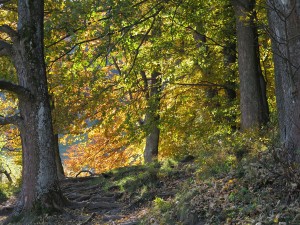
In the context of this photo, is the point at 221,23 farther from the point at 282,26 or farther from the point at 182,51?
the point at 282,26

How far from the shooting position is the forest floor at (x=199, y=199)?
20.0 feet

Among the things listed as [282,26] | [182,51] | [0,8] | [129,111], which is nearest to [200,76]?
[182,51]

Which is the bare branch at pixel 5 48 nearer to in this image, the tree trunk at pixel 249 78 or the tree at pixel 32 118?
the tree at pixel 32 118

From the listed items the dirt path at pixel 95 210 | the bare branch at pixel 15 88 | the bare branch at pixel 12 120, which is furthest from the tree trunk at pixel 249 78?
the bare branch at pixel 12 120

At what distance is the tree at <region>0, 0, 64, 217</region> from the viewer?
1015 centimetres

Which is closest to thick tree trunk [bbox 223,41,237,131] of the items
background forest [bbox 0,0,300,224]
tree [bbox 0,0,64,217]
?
background forest [bbox 0,0,300,224]

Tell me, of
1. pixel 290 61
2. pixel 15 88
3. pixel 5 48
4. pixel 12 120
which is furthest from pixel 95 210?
pixel 290 61

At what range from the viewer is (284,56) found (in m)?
7.29

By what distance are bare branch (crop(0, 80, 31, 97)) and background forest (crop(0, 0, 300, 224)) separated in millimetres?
30

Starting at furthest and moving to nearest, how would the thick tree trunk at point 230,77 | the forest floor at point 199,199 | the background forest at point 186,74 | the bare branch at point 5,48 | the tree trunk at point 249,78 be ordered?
the thick tree trunk at point 230,77 < the tree trunk at point 249,78 < the bare branch at point 5,48 < the background forest at point 186,74 < the forest floor at point 199,199

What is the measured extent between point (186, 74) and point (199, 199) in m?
9.97

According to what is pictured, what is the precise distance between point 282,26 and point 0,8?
965cm

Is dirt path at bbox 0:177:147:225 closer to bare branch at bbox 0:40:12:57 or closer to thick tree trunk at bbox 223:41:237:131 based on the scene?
bare branch at bbox 0:40:12:57

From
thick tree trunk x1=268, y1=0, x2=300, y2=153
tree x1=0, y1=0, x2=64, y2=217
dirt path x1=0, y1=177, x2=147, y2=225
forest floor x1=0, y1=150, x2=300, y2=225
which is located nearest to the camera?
forest floor x1=0, y1=150, x2=300, y2=225
